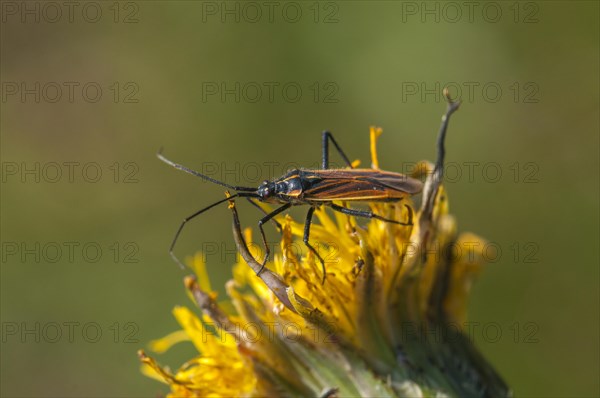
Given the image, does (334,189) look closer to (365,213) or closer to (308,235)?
(365,213)

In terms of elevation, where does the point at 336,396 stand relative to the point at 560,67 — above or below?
below

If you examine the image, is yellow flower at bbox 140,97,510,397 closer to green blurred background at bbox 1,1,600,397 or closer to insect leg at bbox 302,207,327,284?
insect leg at bbox 302,207,327,284

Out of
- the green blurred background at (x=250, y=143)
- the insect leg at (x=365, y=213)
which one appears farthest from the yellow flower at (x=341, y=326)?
the green blurred background at (x=250, y=143)

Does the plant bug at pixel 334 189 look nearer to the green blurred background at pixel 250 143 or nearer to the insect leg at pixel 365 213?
the insect leg at pixel 365 213

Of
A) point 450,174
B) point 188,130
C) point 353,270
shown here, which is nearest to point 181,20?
point 188,130

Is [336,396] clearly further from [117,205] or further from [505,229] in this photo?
[117,205]

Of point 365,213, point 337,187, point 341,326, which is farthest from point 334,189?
point 341,326
